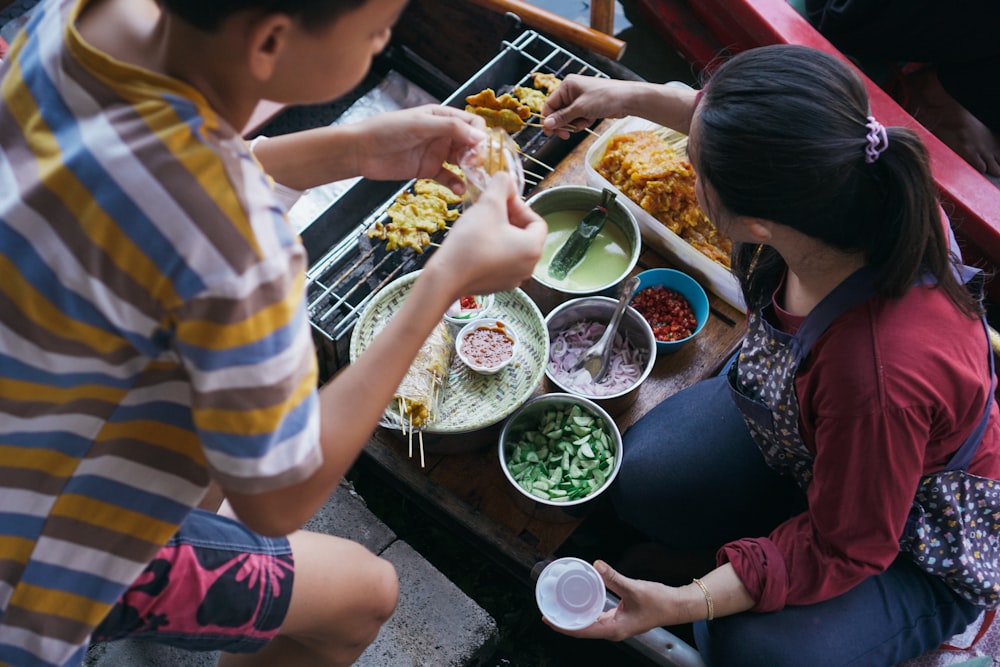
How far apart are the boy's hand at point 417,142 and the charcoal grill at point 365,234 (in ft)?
2.46

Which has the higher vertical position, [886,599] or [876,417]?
[876,417]

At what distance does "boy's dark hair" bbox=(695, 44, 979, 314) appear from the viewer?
205 cm

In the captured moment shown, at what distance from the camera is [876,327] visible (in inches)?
86.3

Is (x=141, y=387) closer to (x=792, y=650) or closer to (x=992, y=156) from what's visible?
(x=792, y=650)

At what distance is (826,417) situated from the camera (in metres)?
2.27

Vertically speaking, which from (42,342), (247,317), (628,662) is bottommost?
(628,662)

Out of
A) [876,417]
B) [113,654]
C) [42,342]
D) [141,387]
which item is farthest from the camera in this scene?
[113,654]

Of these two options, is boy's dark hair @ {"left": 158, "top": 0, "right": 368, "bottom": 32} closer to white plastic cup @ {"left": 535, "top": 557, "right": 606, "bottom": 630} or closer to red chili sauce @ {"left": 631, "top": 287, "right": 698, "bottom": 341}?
white plastic cup @ {"left": 535, "top": 557, "right": 606, "bottom": 630}

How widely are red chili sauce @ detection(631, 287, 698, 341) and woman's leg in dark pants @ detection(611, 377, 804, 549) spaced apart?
0.26 m

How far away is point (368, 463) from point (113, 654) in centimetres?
109

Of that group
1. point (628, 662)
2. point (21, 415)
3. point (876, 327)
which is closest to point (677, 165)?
point (876, 327)

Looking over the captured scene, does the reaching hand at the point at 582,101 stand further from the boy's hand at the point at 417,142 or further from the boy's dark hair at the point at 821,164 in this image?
the boy's dark hair at the point at 821,164

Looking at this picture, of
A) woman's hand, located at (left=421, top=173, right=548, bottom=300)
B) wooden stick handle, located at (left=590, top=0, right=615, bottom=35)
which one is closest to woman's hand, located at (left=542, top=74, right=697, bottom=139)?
wooden stick handle, located at (left=590, top=0, right=615, bottom=35)

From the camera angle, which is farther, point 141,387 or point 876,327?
point 876,327
